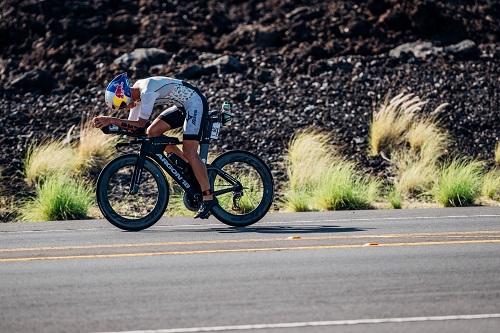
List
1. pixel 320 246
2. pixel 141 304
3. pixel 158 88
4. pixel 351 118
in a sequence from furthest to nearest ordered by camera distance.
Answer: pixel 351 118 < pixel 158 88 < pixel 320 246 < pixel 141 304

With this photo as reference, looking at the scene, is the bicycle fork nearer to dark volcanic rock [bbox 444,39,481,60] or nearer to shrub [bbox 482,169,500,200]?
shrub [bbox 482,169,500,200]

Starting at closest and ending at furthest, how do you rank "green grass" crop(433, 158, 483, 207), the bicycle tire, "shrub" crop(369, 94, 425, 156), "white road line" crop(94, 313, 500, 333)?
"white road line" crop(94, 313, 500, 333) < the bicycle tire < "green grass" crop(433, 158, 483, 207) < "shrub" crop(369, 94, 425, 156)

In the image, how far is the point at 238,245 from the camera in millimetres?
11617

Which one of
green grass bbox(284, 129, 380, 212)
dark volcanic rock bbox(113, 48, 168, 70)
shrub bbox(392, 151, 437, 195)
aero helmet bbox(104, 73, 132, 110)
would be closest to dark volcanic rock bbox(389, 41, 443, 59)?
green grass bbox(284, 129, 380, 212)

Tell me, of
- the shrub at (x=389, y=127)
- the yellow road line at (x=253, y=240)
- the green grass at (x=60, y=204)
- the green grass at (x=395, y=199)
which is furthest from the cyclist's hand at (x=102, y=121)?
the shrub at (x=389, y=127)

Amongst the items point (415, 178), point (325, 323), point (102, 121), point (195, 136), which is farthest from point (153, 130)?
point (415, 178)

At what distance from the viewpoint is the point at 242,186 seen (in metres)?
13.3

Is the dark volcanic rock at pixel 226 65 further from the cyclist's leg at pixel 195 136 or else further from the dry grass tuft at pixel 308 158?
the cyclist's leg at pixel 195 136

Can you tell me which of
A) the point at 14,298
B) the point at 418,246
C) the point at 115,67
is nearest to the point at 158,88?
the point at 418,246

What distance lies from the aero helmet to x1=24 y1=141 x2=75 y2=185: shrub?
21.2 feet

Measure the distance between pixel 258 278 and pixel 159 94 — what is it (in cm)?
393

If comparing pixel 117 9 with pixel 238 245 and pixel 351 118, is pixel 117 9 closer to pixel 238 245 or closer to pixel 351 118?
pixel 351 118

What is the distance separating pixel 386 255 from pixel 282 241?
59.7 inches

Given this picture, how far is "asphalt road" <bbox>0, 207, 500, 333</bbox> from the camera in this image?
7.85 metres
